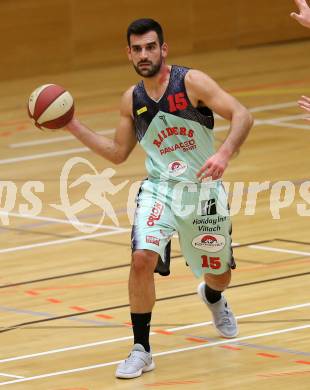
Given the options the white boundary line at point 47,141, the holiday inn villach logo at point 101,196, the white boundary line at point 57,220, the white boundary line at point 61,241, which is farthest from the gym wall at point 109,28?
the white boundary line at point 61,241

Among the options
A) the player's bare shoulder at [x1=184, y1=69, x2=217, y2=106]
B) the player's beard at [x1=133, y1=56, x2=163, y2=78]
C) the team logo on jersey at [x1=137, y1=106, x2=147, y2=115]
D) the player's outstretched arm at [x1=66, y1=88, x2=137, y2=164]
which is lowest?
the player's outstretched arm at [x1=66, y1=88, x2=137, y2=164]

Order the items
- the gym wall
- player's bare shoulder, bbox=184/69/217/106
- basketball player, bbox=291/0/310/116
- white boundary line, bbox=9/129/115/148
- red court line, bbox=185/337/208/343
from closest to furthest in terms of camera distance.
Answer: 1. basketball player, bbox=291/0/310/116
2. player's bare shoulder, bbox=184/69/217/106
3. red court line, bbox=185/337/208/343
4. white boundary line, bbox=9/129/115/148
5. the gym wall

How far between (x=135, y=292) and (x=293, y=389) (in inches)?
48.0

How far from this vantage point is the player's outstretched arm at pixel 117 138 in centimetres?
874

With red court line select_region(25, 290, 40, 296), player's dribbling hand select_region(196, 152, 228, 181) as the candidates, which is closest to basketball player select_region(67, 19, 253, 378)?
player's dribbling hand select_region(196, 152, 228, 181)

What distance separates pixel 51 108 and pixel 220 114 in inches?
43.3

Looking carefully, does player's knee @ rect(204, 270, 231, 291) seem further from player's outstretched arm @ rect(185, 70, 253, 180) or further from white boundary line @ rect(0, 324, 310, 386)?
player's outstretched arm @ rect(185, 70, 253, 180)

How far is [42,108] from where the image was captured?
28.6 feet

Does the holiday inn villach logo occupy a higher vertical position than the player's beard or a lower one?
lower

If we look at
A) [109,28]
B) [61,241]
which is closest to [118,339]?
[61,241]

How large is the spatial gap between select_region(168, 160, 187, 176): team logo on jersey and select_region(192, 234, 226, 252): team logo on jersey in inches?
17.8

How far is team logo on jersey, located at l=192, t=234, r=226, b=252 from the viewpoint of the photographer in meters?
8.77

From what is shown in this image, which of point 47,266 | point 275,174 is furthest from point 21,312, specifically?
point 275,174

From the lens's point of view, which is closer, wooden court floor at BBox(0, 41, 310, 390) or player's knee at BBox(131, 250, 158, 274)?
player's knee at BBox(131, 250, 158, 274)
